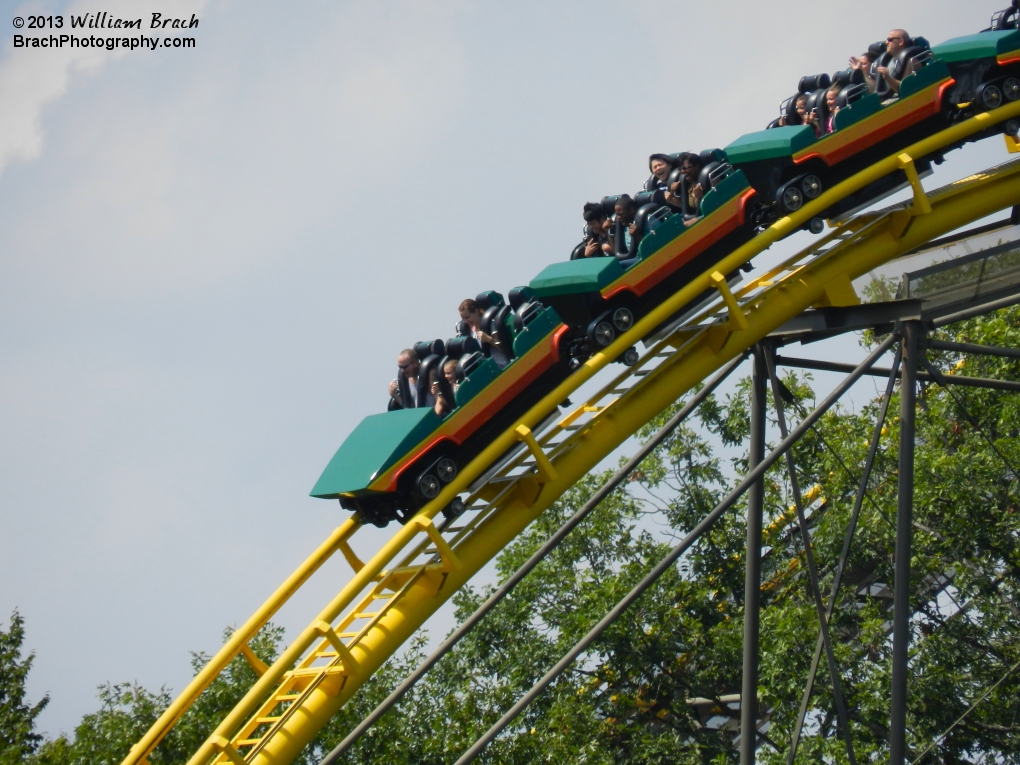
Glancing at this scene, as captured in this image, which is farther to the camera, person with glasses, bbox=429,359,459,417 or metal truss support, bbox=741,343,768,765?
metal truss support, bbox=741,343,768,765

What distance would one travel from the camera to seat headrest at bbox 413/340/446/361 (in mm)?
7734

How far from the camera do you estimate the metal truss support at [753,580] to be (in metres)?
8.28

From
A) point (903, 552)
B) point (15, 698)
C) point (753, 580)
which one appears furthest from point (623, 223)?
point (15, 698)

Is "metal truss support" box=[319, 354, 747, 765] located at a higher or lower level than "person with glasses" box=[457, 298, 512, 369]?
Answer: lower

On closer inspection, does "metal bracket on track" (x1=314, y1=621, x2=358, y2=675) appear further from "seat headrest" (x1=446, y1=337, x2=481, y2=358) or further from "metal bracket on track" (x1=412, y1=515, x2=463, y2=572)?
"seat headrest" (x1=446, y1=337, x2=481, y2=358)

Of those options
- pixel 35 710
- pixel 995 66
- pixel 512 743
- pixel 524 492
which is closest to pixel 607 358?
pixel 524 492

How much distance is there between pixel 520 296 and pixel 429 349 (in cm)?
65

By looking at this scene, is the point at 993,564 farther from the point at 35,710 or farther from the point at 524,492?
the point at 35,710

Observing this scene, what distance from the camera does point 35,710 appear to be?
17859mm

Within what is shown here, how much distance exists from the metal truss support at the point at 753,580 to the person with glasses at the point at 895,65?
6.56ft

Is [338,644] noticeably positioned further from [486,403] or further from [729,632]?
[729,632]

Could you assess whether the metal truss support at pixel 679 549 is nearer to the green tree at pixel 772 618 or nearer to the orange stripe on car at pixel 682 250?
the orange stripe on car at pixel 682 250

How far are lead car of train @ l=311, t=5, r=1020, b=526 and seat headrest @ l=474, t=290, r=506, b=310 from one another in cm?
1

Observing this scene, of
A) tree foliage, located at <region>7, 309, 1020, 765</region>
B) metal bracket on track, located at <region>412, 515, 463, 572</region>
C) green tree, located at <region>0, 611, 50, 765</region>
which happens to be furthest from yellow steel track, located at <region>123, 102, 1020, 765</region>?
green tree, located at <region>0, 611, 50, 765</region>
